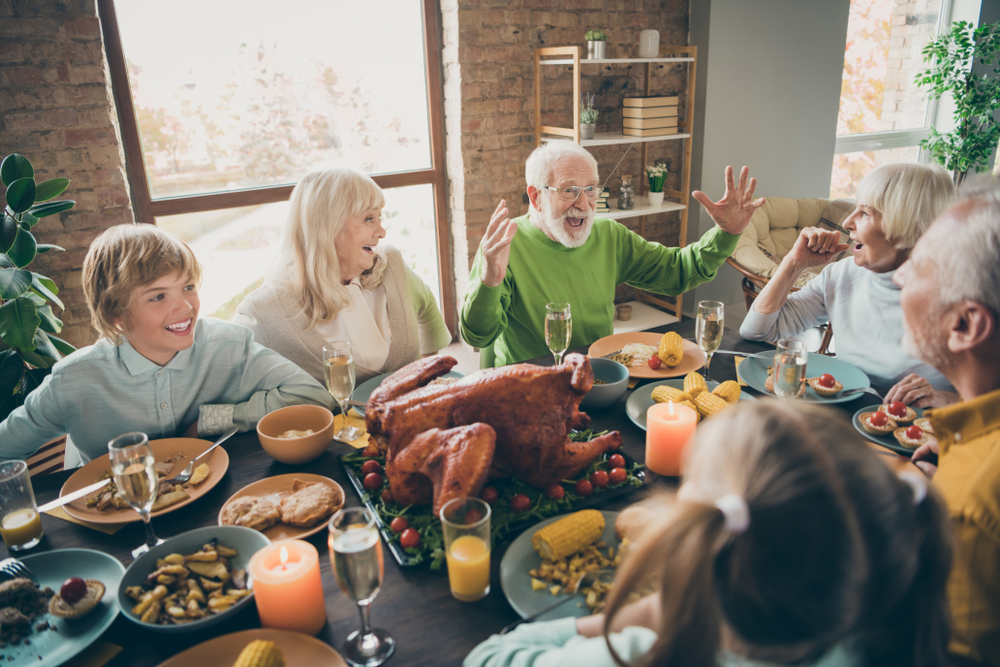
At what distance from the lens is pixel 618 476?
4.06 ft

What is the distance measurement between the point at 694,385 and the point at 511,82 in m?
2.88

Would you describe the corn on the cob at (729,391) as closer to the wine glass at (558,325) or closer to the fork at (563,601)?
the wine glass at (558,325)

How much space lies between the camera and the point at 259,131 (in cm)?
351

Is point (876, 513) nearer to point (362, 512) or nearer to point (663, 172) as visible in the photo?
point (362, 512)

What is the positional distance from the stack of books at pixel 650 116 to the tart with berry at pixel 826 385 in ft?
8.98

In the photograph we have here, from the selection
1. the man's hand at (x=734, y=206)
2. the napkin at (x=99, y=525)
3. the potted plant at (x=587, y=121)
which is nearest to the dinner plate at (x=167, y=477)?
the napkin at (x=99, y=525)

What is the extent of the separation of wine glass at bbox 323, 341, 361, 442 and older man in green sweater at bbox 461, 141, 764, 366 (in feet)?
2.31

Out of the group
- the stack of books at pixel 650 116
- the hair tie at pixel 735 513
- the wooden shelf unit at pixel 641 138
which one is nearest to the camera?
the hair tie at pixel 735 513

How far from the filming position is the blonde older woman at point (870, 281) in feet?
5.84

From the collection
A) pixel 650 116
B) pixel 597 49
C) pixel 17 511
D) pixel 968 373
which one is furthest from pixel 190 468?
pixel 650 116

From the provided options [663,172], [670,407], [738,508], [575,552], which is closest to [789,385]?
[670,407]

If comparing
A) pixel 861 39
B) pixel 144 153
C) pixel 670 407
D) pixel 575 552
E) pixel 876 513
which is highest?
pixel 861 39

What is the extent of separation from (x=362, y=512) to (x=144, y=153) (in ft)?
10.0

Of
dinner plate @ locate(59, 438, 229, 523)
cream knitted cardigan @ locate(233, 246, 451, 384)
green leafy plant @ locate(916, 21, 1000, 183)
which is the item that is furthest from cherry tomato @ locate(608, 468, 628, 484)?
green leafy plant @ locate(916, 21, 1000, 183)
